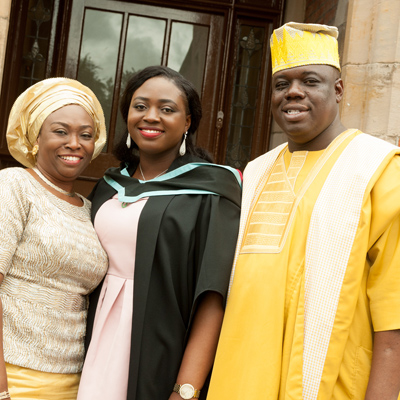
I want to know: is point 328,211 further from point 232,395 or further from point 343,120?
point 343,120

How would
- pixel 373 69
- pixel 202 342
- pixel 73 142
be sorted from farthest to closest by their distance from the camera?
pixel 373 69
pixel 73 142
pixel 202 342

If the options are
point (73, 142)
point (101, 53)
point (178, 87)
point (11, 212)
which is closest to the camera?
point (11, 212)

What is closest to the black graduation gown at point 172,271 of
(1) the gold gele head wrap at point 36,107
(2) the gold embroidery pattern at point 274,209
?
(2) the gold embroidery pattern at point 274,209

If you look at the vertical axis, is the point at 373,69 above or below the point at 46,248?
above

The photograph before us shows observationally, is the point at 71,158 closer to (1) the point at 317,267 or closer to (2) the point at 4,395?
(2) the point at 4,395

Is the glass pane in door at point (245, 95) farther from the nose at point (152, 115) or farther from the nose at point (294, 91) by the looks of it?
the nose at point (294, 91)

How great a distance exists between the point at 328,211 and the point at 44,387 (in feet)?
4.33

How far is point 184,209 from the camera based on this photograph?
250cm

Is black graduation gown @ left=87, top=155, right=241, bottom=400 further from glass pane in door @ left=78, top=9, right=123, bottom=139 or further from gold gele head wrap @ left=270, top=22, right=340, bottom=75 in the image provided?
glass pane in door @ left=78, top=9, right=123, bottom=139

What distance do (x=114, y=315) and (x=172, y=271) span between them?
0.32m

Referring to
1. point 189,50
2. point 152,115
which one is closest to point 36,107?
point 152,115

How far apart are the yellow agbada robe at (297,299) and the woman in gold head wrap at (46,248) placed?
642 mm

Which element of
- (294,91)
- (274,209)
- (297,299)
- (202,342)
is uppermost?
(294,91)

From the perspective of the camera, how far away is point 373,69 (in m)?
3.72
